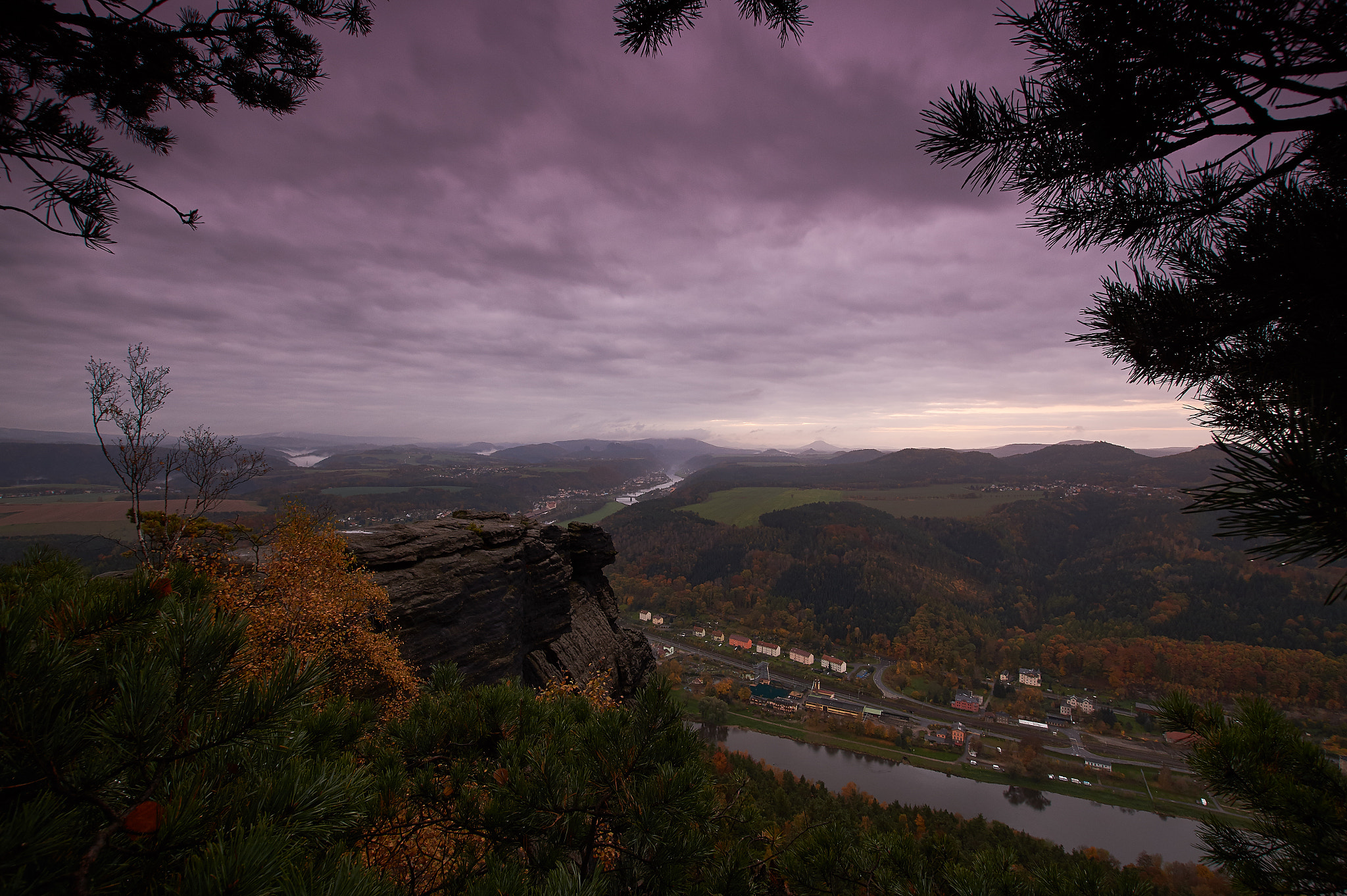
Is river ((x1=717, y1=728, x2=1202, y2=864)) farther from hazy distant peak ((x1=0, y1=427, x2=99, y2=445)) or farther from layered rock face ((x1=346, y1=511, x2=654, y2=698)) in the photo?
hazy distant peak ((x1=0, y1=427, x2=99, y2=445))

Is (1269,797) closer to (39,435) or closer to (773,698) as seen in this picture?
(773,698)

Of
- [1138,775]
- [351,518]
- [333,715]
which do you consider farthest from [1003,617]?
[351,518]

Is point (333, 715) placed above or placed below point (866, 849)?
above

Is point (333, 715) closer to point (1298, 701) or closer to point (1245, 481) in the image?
point (1245, 481)

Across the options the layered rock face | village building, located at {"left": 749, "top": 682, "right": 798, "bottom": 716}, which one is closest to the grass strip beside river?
village building, located at {"left": 749, "top": 682, "right": 798, "bottom": 716}

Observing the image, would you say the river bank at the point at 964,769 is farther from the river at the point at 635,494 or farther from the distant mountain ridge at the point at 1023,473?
the distant mountain ridge at the point at 1023,473
